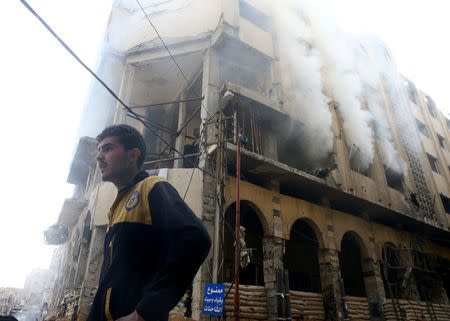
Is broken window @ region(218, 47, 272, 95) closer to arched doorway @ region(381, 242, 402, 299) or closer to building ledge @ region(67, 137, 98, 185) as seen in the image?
building ledge @ region(67, 137, 98, 185)

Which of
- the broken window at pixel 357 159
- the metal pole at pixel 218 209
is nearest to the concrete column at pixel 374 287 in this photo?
the broken window at pixel 357 159

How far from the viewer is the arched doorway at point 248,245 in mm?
10031

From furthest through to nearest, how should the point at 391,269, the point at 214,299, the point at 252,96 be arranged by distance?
the point at 391,269 < the point at 252,96 < the point at 214,299

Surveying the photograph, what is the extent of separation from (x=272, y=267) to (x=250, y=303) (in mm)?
1311

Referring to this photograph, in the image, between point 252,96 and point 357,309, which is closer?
point 357,309

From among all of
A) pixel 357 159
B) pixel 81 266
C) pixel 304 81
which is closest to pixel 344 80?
pixel 304 81

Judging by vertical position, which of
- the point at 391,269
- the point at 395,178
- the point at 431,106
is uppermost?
the point at 431,106

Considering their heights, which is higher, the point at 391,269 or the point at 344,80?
the point at 344,80

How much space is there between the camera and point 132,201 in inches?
59.5

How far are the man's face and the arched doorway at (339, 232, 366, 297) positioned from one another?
13424 mm

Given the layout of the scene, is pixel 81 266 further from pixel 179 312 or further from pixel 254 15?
pixel 254 15

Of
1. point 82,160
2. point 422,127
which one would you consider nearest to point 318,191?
point 82,160

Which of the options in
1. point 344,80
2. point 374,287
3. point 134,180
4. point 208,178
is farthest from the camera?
point 344,80

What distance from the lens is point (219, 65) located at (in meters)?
11.8
